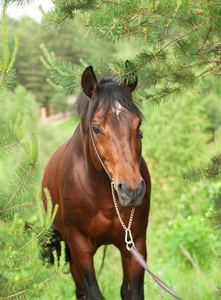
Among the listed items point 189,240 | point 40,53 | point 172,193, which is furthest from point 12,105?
point 40,53

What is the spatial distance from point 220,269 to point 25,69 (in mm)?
42454

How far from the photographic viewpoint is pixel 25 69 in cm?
4541

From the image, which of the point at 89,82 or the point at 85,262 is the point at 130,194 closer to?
the point at 89,82

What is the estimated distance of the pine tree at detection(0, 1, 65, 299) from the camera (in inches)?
101

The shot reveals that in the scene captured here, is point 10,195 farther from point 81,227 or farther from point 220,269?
point 220,269

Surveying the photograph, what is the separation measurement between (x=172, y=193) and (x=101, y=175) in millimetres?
14168

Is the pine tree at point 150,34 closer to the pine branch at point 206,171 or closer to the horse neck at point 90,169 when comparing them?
the pine branch at point 206,171

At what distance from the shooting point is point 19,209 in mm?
2748

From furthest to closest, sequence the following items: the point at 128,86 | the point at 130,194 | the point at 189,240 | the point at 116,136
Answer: the point at 189,240, the point at 128,86, the point at 116,136, the point at 130,194

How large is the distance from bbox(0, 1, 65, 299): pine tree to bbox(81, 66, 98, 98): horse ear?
66 cm

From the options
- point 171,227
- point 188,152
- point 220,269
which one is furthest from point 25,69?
point 220,269

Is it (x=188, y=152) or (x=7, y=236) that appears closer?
(x=7, y=236)

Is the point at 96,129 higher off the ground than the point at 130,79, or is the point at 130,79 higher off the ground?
the point at 130,79

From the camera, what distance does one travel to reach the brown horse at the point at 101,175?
2.96 m
